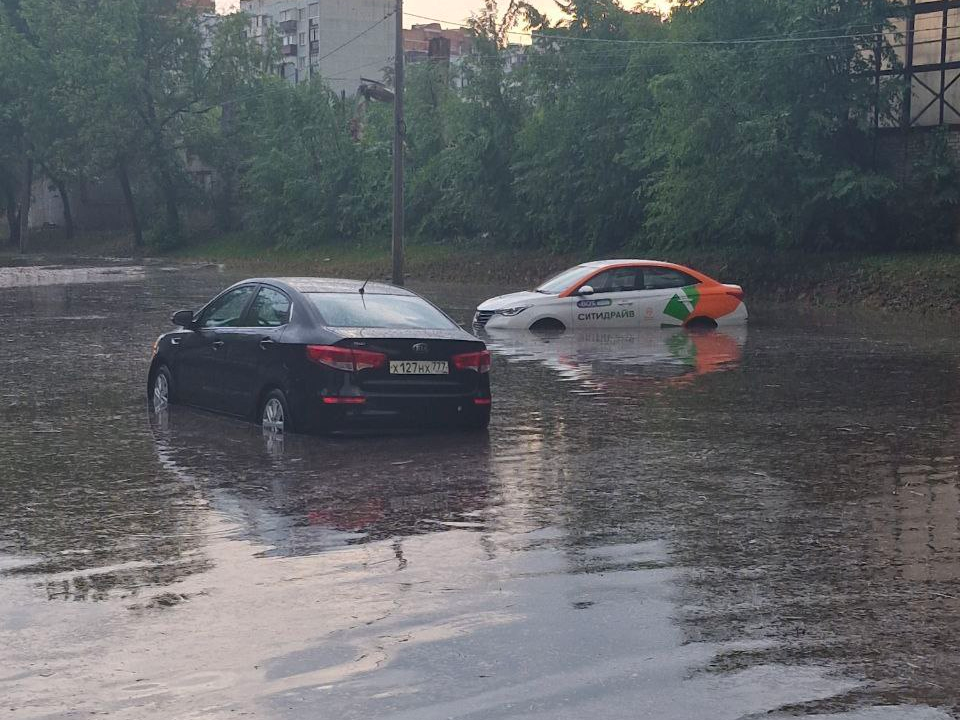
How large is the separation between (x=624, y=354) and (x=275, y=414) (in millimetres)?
9192

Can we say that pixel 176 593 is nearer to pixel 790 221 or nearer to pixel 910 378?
pixel 910 378

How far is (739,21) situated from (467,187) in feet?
56.2

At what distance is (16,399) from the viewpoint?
1525 centimetres

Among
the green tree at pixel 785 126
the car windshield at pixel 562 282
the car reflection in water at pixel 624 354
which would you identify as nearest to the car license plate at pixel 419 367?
the car reflection in water at pixel 624 354

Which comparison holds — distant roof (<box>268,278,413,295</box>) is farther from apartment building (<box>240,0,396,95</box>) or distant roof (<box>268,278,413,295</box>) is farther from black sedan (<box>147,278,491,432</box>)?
apartment building (<box>240,0,396,95</box>)

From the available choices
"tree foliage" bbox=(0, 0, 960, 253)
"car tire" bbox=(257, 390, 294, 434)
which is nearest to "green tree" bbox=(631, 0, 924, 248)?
"tree foliage" bbox=(0, 0, 960, 253)

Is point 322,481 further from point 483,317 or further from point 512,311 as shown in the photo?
point 483,317

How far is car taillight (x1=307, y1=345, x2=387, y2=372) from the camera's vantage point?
472 inches

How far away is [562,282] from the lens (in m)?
26.4

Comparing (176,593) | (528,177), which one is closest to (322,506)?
(176,593)

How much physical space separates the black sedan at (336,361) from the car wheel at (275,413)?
0.01 m

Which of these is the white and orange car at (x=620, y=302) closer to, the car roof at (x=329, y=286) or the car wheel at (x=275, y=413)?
the car roof at (x=329, y=286)

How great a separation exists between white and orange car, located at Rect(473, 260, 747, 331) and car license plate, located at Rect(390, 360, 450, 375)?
520 inches

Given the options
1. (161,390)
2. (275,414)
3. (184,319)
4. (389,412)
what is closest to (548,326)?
(161,390)
